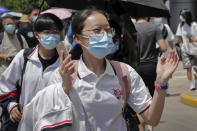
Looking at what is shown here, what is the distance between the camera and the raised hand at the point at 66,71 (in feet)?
8.85

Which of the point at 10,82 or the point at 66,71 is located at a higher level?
the point at 66,71

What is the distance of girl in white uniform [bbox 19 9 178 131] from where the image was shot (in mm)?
2758

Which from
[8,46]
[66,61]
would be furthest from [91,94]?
[8,46]

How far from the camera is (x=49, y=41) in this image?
417 cm

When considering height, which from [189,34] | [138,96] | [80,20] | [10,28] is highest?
[80,20]

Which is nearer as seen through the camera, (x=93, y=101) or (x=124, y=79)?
(x=93, y=101)

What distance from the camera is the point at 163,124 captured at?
732 centimetres

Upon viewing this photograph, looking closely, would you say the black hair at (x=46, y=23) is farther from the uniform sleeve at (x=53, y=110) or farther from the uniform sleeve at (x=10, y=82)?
the uniform sleeve at (x=53, y=110)

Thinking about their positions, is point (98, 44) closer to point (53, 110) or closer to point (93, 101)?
A: point (93, 101)

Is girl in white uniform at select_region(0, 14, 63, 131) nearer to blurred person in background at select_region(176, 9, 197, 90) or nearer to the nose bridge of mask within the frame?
the nose bridge of mask

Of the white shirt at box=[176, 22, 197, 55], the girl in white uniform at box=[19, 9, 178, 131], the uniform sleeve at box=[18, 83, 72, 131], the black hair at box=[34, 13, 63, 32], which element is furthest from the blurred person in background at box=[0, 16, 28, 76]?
the white shirt at box=[176, 22, 197, 55]

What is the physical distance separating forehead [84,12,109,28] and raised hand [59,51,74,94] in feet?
1.11

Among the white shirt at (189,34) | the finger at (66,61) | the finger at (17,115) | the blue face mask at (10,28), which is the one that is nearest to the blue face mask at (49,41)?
the finger at (17,115)

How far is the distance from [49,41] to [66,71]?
1506 millimetres
